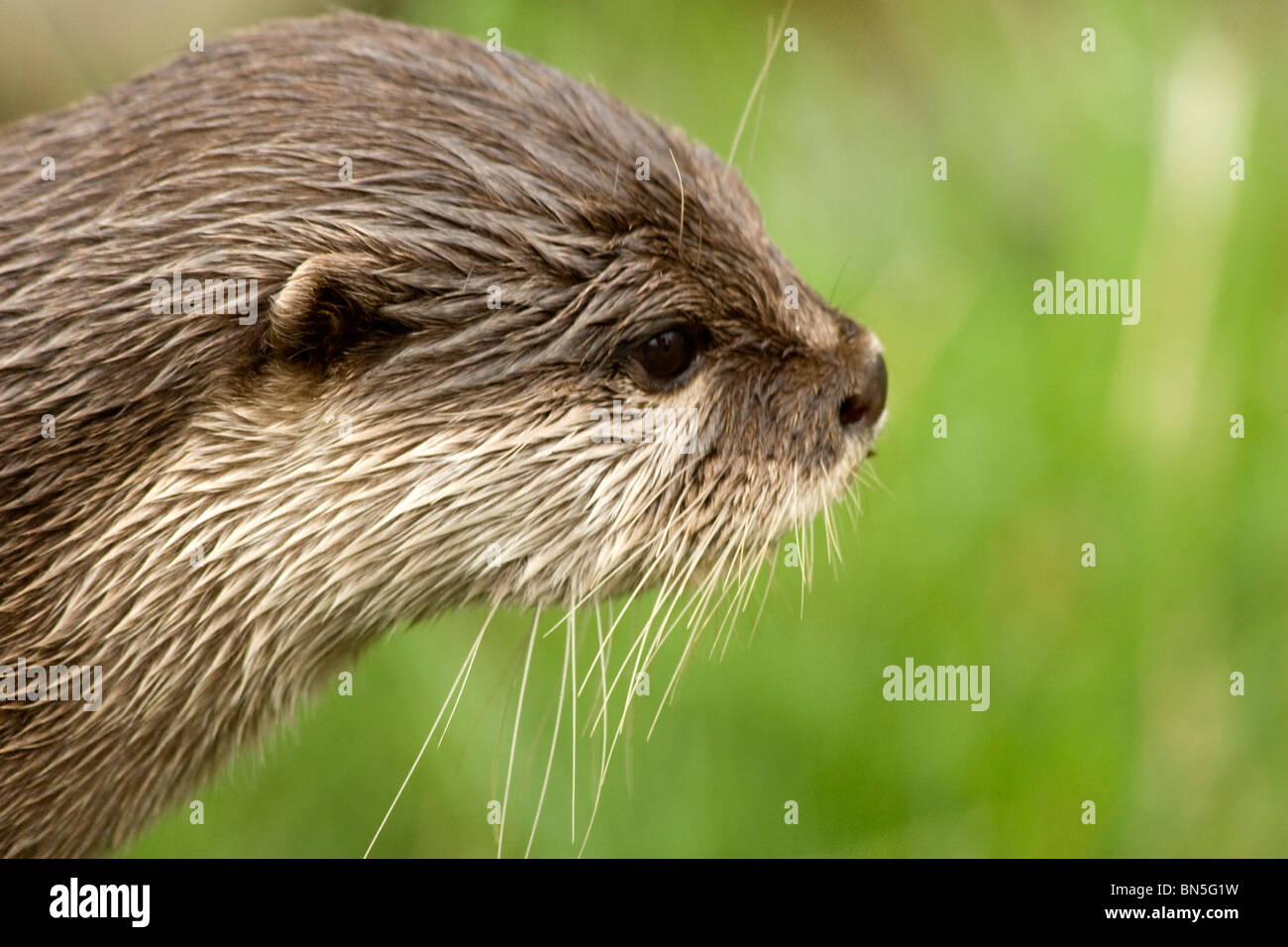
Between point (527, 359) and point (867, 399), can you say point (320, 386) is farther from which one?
point (867, 399)

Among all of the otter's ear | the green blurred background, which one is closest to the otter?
the otter's ear

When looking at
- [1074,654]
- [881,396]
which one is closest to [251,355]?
[881,396]

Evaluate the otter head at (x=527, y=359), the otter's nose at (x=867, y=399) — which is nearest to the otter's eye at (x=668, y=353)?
the otter head at (x=527, y=359)

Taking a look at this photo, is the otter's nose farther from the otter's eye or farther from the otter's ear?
the otter's ear

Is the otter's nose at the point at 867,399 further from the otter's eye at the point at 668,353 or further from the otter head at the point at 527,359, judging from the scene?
the otter's eye at the point at 668,353
